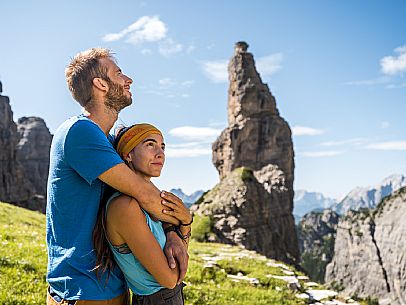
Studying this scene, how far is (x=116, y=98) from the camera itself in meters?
4.33

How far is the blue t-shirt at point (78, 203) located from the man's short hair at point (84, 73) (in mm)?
278

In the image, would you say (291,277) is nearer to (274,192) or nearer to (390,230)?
(274,192)

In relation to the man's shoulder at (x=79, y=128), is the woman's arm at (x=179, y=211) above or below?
below

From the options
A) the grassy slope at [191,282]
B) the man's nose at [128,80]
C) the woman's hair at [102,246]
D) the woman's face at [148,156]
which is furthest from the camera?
the grassy slope at [191,282]

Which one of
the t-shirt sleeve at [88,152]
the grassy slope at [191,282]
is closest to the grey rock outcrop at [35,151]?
the grassy slope at [191,282]

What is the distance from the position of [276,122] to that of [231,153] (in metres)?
9.89

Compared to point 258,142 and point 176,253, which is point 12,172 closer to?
point 258,142

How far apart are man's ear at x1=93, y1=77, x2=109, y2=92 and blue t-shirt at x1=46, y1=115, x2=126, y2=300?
0.35 meters

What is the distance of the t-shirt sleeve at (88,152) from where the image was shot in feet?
12.5

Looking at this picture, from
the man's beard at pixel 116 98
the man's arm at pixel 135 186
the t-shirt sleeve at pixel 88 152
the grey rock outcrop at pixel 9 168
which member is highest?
the grey rock outcrop at pixel 9 168

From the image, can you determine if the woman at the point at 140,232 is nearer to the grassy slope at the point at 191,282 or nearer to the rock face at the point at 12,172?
the grassy slope at the point at 191,282

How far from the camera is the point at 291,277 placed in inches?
608

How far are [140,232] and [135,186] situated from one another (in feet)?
1.35

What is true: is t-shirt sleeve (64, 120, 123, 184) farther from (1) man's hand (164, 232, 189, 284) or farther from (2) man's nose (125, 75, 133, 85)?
(1) man's hand (164, 232, 189, 284)
